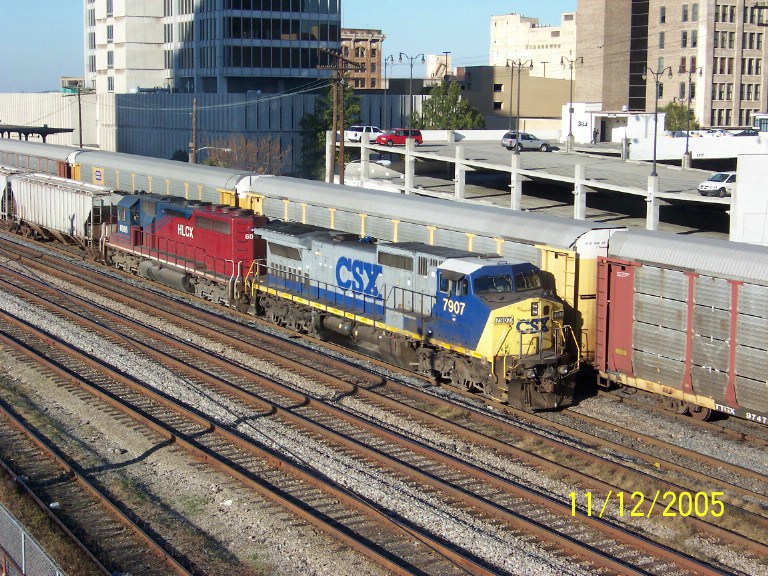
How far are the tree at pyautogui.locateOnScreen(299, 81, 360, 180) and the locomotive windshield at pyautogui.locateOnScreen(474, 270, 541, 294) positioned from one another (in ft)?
221

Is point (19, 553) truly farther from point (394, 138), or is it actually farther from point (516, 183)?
point (394, 138)

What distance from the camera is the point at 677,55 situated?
11388 cm

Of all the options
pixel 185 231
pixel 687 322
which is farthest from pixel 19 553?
pixel 185 231

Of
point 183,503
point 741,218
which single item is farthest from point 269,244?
point 741,218

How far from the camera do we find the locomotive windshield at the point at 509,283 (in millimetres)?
21391

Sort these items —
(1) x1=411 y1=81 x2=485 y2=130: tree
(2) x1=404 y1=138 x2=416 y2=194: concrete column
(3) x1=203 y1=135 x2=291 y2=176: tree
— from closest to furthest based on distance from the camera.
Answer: (2) x1=404 y1=138 x2=416 y2=194: concrete column
(3) x1=203 y1=135 x2=291 y2=176: tree
(1) x1=411 y1=81 x2=485 y2=130: tree

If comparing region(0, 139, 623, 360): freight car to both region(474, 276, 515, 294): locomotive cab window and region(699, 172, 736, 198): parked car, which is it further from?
region(699, 172, 736, 198): parked car

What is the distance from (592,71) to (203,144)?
174 ft

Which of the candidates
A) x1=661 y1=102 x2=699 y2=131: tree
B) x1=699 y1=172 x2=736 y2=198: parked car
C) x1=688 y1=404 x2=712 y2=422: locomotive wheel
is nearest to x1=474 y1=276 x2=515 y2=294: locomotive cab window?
x1=688 y1=404 x2=712 y2=422: locomotive wheel

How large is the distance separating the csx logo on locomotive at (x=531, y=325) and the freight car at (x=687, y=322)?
1826 mm

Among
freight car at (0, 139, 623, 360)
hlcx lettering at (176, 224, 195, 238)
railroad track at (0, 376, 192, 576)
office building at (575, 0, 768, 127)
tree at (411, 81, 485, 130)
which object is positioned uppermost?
office building at (575, 0, 768, 127)

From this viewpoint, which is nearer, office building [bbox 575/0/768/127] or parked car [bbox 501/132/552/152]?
parked car [bbox 501/132/552/152]

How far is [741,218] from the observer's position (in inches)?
1567

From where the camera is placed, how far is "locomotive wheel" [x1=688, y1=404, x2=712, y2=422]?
67.7 feet
